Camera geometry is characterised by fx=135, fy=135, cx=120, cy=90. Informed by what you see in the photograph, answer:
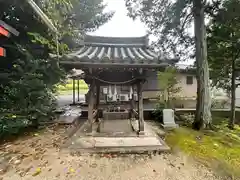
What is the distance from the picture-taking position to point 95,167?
2.71m

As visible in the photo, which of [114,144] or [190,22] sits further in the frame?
[190,22]

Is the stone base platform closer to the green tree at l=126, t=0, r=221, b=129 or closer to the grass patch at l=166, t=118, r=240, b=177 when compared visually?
the grass patch at l=166, t=118, r=240, b=177

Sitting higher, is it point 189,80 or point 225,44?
point 225,44

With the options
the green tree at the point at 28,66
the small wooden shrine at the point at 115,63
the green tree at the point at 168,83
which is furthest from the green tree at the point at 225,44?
the green tree at the point at 28,66

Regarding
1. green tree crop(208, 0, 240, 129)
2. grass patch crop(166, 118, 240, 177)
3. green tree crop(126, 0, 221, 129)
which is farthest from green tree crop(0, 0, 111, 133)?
green tree crop(208, 0, 240, 129)

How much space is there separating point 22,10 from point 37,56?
1624 millimetres

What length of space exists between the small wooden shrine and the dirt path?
125 centimetres

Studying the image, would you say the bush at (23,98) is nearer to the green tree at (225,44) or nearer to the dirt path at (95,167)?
the dirt path at (95,167)

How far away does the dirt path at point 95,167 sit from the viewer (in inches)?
96.9

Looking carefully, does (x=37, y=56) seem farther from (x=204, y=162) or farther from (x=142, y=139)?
(x=204, y=162)

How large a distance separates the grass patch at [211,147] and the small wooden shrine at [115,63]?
3.98 ft

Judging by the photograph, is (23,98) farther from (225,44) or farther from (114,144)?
(225,44)

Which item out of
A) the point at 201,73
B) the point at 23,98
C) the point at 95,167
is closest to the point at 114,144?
the point at 95,167

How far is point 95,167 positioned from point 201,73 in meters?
4.60
